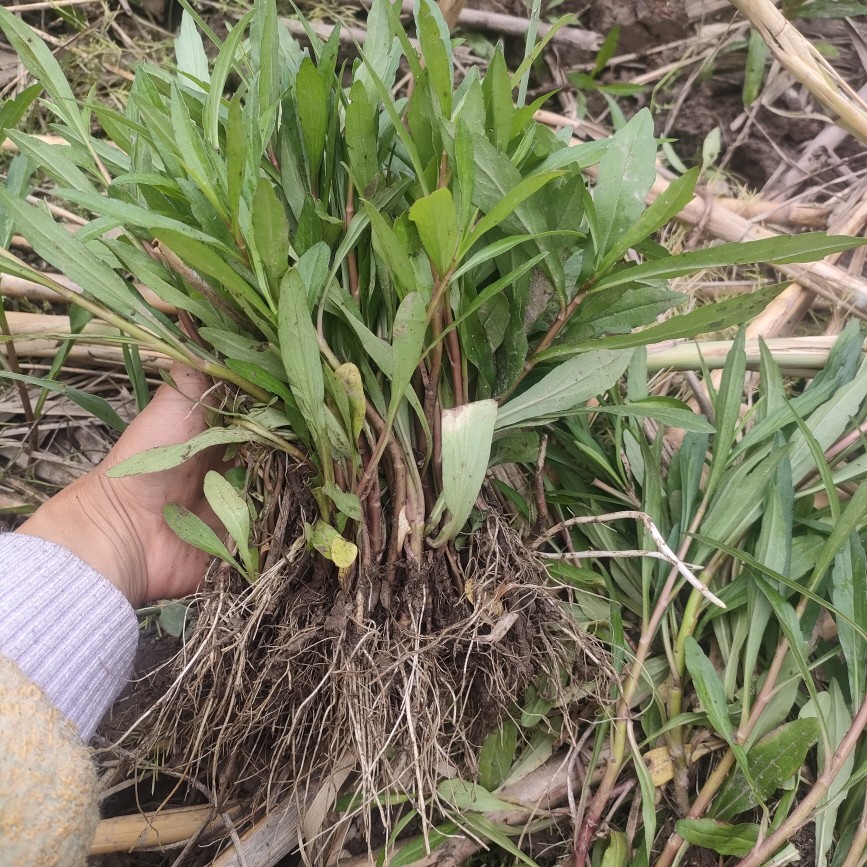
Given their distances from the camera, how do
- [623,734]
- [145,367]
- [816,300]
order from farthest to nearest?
[816,300], [145,367], [623,734]

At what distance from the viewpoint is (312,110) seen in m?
0.57

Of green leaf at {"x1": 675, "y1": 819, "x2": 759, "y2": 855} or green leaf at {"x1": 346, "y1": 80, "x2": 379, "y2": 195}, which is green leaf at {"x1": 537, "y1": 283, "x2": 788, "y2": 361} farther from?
green leaf at {"x1": 675, "y1": 819, "x2": 759, "y2": 855}

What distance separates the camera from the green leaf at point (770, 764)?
2.29 ft

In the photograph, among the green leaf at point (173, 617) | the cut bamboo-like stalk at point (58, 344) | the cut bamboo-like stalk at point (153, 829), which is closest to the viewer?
the cut bamboo-like stalk at point (153, 829)

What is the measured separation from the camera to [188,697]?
2.33 feet

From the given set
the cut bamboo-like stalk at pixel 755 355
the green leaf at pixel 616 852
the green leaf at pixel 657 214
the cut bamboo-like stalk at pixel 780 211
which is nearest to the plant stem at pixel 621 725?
the green leaf at pixel 616 852

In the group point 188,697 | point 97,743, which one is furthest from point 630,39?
point 97,743

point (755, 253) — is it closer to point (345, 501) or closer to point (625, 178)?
point (625, 178)

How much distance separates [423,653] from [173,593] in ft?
1.34

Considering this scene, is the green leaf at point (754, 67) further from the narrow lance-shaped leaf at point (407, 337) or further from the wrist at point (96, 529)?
the wrist at point (96, 529)

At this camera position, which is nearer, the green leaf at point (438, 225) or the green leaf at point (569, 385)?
the green leaf at point (438, 225)

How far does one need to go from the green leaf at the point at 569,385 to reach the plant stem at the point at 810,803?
1.52ft

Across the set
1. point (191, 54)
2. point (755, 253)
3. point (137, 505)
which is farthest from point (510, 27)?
point (137, 505)

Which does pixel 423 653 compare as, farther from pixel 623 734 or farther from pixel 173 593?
pixel 173 593
